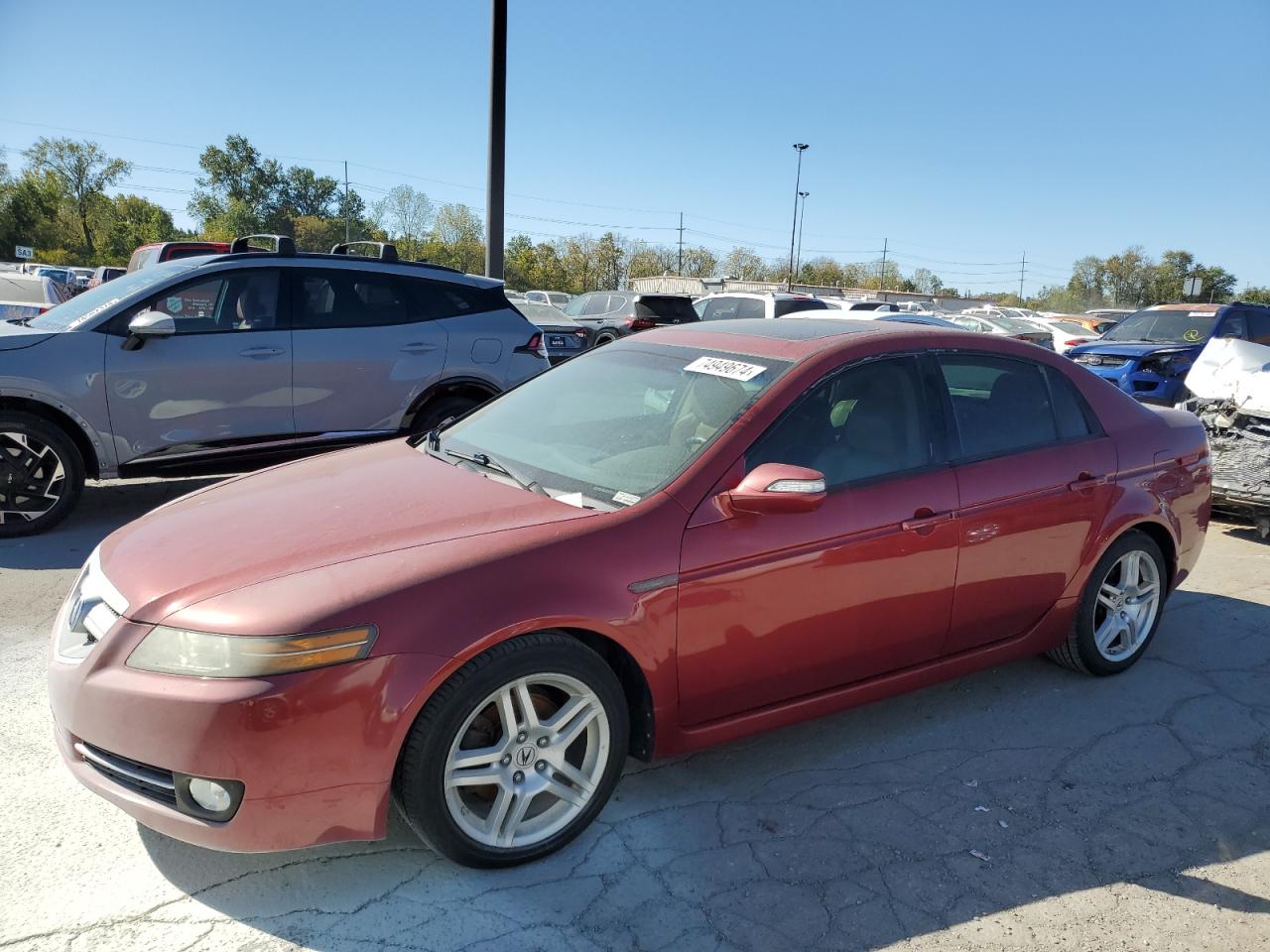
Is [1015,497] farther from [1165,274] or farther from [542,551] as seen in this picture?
[1165,274]

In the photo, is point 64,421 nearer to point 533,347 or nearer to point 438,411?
point 438,411

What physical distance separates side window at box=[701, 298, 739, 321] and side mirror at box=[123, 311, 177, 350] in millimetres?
12760

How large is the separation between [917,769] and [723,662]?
99 cm

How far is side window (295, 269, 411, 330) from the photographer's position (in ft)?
21.7

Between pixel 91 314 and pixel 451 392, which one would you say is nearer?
pixel 91 314

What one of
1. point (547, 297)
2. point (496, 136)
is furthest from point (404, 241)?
point (496, 136)

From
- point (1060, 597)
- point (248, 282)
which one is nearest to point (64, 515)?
point (248, 282)

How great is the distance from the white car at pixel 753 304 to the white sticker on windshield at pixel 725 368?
1264cm

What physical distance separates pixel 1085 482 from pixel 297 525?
3.10m

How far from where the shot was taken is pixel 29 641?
13.5ft

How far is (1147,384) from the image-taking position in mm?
11594

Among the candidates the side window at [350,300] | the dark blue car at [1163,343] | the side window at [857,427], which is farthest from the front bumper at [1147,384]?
the side window at [857,427]

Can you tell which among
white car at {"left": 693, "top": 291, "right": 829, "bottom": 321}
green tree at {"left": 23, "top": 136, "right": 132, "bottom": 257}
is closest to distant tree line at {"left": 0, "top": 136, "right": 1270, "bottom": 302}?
green tree at {"left": 23, "top": 136, "right": 132, "bottom": 257}

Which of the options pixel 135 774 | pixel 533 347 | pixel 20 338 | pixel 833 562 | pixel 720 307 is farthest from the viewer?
pixel 720 307
